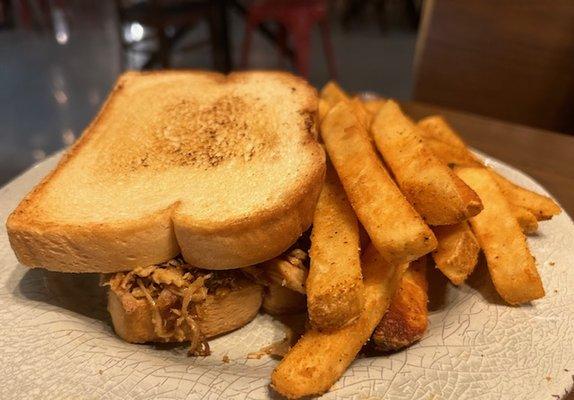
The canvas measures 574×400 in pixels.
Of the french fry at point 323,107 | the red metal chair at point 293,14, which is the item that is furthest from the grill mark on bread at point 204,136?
the red metal chair at point 293,14

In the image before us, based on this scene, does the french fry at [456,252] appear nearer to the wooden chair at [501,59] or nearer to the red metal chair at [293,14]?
the wooden chair at [501,59]

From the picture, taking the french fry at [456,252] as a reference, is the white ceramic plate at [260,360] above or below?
below

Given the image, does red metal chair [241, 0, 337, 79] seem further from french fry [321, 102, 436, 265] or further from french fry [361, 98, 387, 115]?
french fry [321, 102, 436, 265]

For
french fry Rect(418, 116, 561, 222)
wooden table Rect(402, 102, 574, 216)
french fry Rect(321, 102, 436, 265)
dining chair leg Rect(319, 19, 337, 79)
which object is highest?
french fry Rect(321, 102, 436, 265)

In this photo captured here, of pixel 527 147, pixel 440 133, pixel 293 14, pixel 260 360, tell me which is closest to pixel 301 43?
pixel 293 14

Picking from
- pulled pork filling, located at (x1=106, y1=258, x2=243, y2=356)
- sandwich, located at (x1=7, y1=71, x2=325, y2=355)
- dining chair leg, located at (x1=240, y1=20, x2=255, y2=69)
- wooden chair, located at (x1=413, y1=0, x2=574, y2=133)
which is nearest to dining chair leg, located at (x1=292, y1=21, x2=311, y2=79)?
dining chair leg, located at (x1=240, y1=20, x2=255, y2=69)

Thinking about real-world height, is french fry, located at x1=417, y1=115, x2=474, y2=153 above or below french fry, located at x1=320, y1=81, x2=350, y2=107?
below
